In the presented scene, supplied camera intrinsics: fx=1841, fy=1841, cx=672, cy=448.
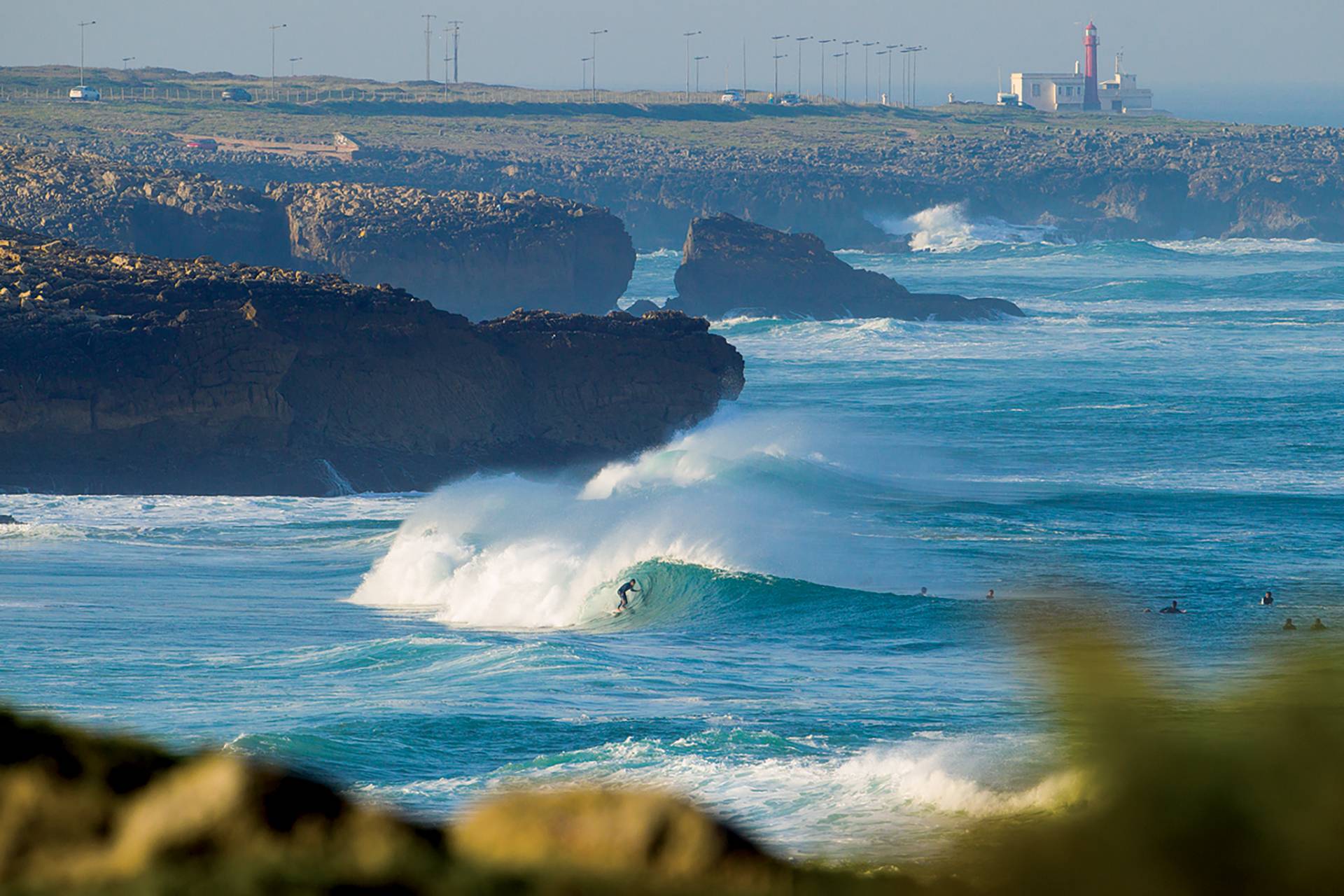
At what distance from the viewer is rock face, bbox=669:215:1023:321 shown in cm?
7281

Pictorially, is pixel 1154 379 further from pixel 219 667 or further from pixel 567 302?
pixel 219 667

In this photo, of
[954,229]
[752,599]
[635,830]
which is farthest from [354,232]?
[954,229]

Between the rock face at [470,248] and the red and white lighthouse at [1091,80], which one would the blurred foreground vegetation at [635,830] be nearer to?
the rock face at [470,248]

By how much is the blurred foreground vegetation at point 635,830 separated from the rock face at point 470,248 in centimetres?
6342

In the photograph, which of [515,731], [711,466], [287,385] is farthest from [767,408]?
[515,731]

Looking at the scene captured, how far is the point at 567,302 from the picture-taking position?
67188 mm

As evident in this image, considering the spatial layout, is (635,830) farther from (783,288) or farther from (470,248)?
(783,288)

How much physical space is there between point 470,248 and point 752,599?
4253 cm

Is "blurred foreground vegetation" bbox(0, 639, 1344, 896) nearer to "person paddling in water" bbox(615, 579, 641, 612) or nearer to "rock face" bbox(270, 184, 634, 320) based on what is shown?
"person paddling in water" bbox(615, 579, 641, 612)

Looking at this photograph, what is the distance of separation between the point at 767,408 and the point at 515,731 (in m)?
32.8

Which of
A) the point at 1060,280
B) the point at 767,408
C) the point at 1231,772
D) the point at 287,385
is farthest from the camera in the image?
the point at 1060,280

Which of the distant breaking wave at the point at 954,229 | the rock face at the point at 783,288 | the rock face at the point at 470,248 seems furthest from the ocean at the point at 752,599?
the distant breaking wave at the point at 954,229

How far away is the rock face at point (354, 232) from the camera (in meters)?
64.5

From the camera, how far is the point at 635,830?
1225 millimetres
